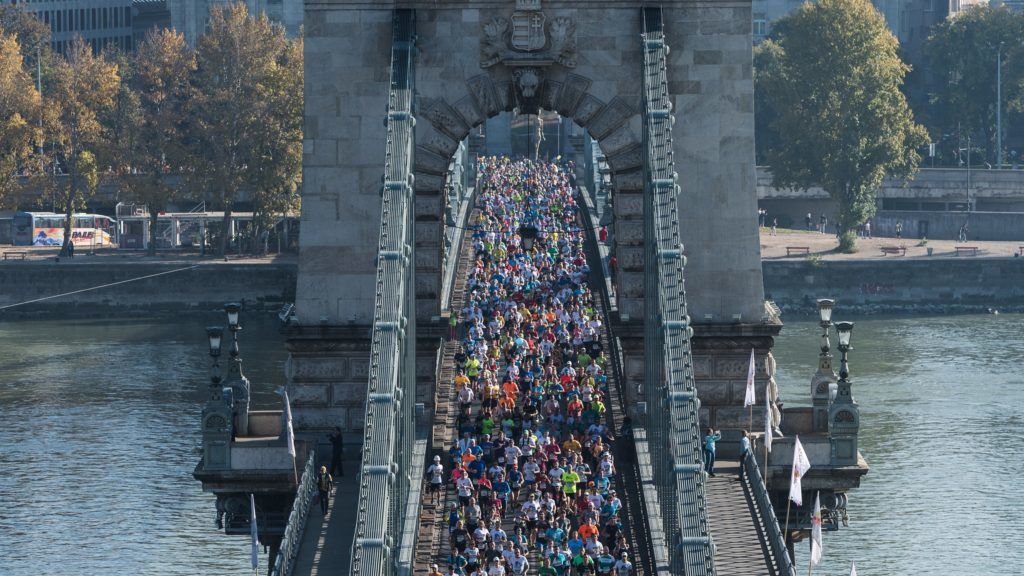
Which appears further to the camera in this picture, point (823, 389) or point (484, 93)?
point (823, 389)

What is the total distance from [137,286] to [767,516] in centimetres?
9609

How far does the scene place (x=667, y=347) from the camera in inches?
1656

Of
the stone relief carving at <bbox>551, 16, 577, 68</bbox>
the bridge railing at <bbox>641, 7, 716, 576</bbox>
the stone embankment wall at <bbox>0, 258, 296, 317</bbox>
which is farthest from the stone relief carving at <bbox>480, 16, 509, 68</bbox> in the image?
the stone embankment wall at <bbox>0, 258, 296, 317</bbox>

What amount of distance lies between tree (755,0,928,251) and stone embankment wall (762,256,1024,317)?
6.44m

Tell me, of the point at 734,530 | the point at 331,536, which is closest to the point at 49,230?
the point at 331,536

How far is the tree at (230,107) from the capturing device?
139375 mm

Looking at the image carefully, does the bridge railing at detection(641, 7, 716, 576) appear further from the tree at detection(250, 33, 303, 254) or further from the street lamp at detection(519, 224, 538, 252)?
the tree at detection(250, 33, 303, 254)

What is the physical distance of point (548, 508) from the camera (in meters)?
45.8

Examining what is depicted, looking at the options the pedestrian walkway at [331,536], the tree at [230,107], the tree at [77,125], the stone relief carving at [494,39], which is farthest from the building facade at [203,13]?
the pedestrian walkway at [331,536]

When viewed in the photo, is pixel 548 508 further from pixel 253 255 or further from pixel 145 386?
pixel 253 255

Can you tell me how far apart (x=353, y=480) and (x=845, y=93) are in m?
104

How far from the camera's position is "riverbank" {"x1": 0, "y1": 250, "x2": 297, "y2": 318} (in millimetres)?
132875

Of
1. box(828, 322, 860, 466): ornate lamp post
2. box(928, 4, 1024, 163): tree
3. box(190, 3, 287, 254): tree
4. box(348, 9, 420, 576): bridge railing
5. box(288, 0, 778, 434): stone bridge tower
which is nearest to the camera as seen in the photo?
box(348, 9, 420, 576): bridge railing

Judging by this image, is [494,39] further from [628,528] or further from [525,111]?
[628,528]
